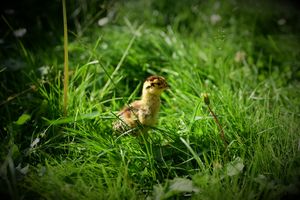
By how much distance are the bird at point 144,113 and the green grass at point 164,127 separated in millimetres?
74

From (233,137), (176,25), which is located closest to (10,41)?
(176,25)

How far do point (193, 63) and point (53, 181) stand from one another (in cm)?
195

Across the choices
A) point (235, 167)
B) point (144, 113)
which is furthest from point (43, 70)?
point (235, 167)

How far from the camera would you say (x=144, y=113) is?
2781 millimetres

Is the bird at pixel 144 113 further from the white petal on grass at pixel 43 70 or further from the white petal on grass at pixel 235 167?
the white petal on grass at pixel 43 70

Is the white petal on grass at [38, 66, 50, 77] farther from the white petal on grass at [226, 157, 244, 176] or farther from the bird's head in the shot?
the white petal on grass at [226, 157, 244, 176]

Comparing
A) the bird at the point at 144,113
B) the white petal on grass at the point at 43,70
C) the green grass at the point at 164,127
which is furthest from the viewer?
the white petal on grass at the point at 43,70

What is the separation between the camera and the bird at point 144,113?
9.04 feet

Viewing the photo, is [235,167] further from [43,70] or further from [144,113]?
[43,70]

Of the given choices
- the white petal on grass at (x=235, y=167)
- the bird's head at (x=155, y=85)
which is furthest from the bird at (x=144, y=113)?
the white petal on grass at (x=235, y=167)

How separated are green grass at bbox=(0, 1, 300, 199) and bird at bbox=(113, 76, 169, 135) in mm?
74

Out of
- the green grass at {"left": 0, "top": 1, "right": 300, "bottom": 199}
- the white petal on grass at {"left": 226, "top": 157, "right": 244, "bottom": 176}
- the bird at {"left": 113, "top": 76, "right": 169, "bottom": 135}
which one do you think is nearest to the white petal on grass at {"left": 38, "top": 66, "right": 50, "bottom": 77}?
the green grass at {"left": 0, "top": 1, "right": 300, "bottom": 199}

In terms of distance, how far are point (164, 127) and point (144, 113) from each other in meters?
0.18

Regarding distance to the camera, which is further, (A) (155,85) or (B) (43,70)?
(B) (43,70)
